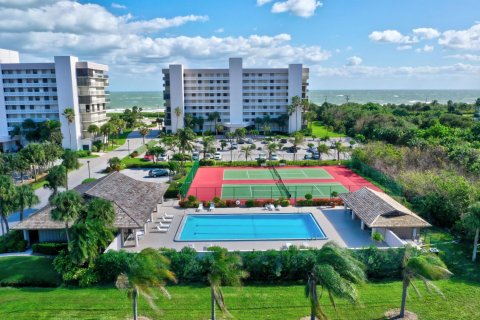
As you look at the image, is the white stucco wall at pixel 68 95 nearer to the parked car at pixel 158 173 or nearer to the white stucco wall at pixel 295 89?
the parked car at pixel 158 173

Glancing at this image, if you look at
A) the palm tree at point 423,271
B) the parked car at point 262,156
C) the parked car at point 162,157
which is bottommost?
the parked car at point 262,156

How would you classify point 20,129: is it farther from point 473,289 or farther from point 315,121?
point 315,121

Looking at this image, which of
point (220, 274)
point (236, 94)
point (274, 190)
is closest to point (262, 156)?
point (274, 190)

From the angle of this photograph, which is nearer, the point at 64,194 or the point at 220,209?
the point at 64,194

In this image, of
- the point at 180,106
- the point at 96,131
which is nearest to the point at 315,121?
the point at 180,106

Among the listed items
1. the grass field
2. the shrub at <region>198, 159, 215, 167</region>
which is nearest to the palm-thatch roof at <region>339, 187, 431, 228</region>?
the grass field

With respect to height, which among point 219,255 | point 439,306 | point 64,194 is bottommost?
point 439,306

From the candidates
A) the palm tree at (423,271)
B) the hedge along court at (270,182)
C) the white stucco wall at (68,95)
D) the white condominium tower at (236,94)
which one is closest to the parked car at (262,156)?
the hedge along court at (270,182)
